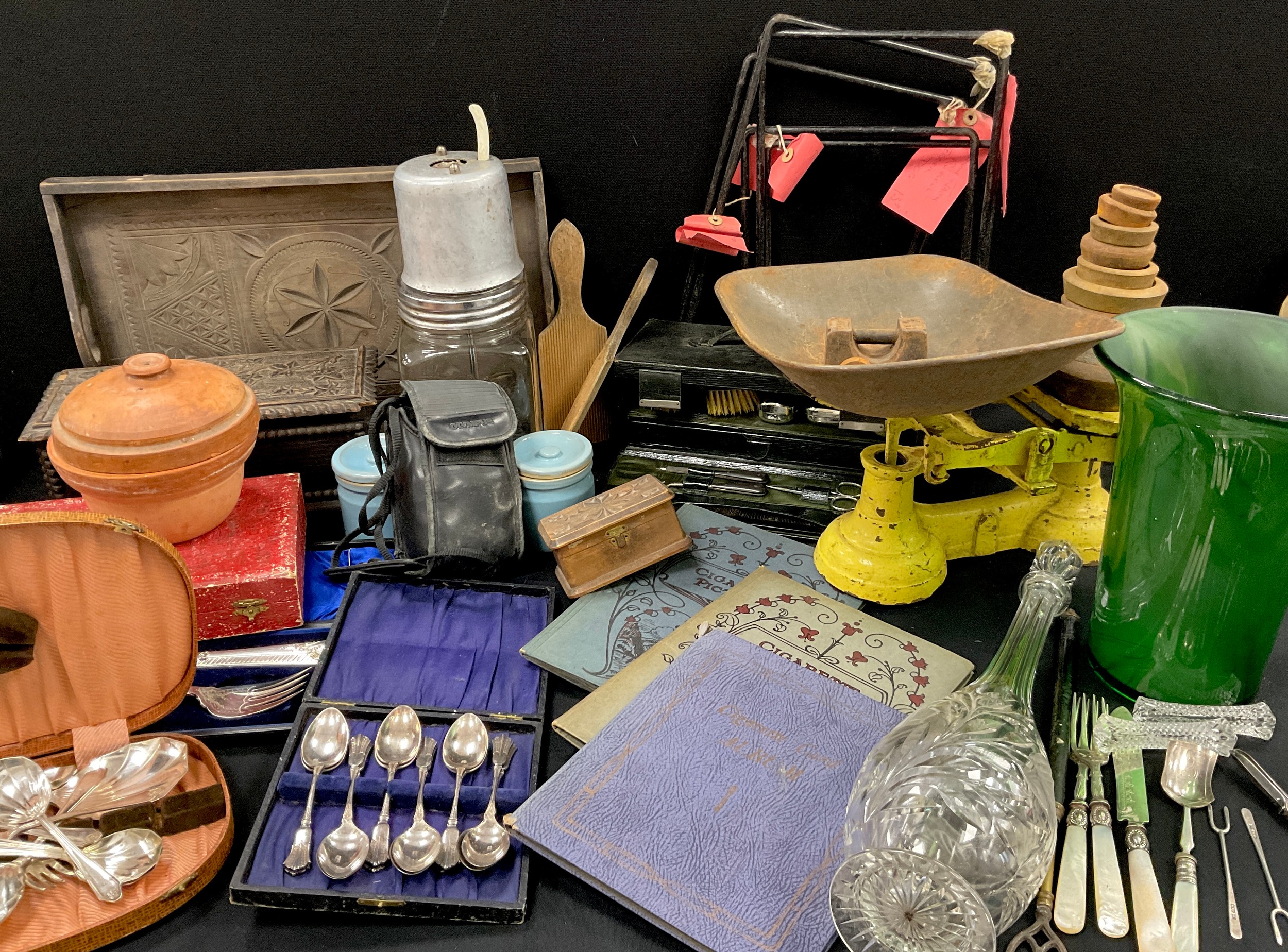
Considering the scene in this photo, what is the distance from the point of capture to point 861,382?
1.06 metres

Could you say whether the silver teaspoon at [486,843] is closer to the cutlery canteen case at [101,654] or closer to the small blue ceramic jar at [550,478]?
the cutlery canteen case at [101,654]

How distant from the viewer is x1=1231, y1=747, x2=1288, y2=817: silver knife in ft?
3.41

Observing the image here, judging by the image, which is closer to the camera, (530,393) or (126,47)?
(126,47)

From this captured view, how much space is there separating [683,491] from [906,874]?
93 centimetres

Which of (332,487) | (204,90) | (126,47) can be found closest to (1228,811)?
(332,487)

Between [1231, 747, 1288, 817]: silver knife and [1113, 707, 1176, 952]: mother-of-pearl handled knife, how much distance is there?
116 mm

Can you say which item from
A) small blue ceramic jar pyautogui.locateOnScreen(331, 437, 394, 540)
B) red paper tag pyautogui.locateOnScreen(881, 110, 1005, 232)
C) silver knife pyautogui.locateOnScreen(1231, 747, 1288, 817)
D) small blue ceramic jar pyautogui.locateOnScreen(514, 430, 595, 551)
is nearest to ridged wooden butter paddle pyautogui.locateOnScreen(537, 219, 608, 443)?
small blue ceramic jar pyautogui.locateOnScreen(514, 430, 595, 551)

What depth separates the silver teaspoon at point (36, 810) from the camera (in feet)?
3.11

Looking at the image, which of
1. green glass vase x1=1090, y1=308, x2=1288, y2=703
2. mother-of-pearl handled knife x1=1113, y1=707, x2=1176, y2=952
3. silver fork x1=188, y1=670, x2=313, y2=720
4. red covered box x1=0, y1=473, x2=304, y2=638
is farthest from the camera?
red covered box x1=0, y1=473, x2=304, y2=638

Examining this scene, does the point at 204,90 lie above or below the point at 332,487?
above

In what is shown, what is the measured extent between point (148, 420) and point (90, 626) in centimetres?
31

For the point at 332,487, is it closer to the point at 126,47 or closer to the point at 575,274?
the point at 575,274

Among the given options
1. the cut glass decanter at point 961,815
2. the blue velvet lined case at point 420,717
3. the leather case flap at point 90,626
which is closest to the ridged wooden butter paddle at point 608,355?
the blue velvet lined case at point 420,717

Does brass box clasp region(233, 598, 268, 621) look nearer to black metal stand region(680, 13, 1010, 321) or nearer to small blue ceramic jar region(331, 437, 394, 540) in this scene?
small blue ceramic jar region(331, 437, 394, 540)
